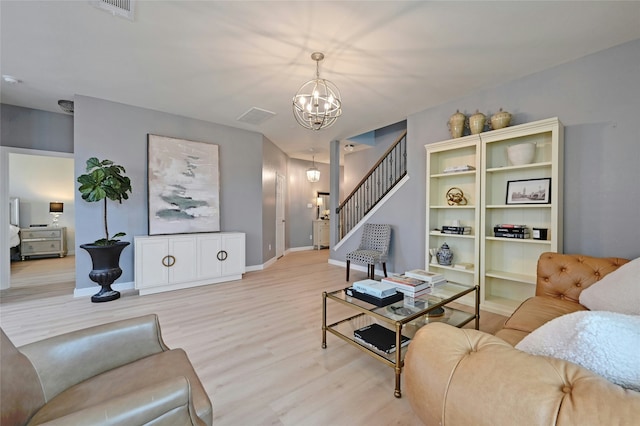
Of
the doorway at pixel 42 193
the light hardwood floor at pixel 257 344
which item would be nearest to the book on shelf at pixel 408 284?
the light hardwood floor at pixel 257 344

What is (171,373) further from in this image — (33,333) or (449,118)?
(449,118)

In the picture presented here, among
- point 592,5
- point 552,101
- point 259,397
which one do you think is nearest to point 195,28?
point 259,397

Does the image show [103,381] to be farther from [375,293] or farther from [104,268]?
[104,268]

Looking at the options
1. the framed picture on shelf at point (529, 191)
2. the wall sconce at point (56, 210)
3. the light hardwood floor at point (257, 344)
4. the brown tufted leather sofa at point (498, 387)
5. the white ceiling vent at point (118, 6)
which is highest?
the white ceiling vent at point (118, 6)

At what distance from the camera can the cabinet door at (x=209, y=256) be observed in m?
4.09

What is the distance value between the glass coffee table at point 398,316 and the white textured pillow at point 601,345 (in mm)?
1006

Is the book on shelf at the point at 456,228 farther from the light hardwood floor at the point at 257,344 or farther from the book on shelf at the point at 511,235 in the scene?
the light hardwood floor at the point at 257,344

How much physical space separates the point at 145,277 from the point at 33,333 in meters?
1.18

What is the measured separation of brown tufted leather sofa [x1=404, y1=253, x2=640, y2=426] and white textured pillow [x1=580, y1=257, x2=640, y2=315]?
155 cm

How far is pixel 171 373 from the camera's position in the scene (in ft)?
3.87

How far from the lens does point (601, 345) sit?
0.70 metres

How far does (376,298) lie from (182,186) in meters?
3.59

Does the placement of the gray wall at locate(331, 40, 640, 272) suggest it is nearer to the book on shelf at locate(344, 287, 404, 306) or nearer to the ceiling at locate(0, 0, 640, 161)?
the ceiling at locate(0, 0, 640, 161)

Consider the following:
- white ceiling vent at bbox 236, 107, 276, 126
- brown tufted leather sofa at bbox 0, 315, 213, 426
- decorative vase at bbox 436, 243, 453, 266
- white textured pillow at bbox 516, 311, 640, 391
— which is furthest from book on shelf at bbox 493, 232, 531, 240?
white ceiling vent at bbox 236, 107, 276, 126
